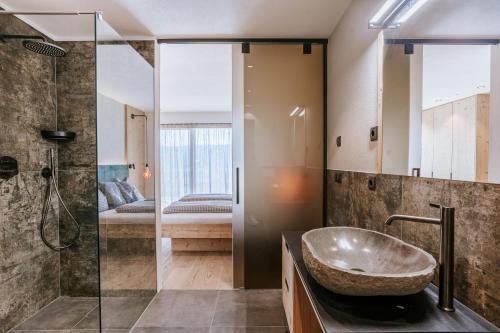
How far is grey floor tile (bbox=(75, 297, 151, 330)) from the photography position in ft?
5.55

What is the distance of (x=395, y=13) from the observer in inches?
49.3

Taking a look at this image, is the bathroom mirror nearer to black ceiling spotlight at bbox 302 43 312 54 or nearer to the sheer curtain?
black ceiling spotlight at bbox 302 43 312 54

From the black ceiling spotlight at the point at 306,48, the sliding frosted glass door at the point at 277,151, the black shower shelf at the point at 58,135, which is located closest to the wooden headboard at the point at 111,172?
the black shower shelf at the point at 58,135

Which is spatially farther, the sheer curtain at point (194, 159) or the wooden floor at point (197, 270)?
the sheer curtain at point (194, 159)

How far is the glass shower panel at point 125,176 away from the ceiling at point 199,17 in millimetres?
280

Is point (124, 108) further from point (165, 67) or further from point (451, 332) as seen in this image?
point (451, 332)

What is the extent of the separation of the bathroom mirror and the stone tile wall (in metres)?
0.05

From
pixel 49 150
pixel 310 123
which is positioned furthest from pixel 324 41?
pixel 49 150

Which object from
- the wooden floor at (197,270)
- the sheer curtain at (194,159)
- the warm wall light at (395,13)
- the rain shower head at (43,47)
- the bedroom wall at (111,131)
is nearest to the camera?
the warm wall light at (395,13)

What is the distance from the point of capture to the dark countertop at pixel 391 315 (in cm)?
76

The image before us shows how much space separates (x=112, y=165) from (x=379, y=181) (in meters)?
1.83

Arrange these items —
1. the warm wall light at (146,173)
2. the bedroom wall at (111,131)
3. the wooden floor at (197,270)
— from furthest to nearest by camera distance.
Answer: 1. the wooden floor at (197,270)
2. the warm wall light at (146,173)
3. the bedroom wall at (111,131)

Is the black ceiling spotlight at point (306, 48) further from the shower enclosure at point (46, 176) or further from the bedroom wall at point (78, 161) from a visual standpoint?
the bedroom wall at point (78, 161)

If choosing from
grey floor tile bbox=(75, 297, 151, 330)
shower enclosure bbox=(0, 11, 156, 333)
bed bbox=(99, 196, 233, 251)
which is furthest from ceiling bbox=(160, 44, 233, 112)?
grey floor tile bbox=(75, 297, 151, 330)
